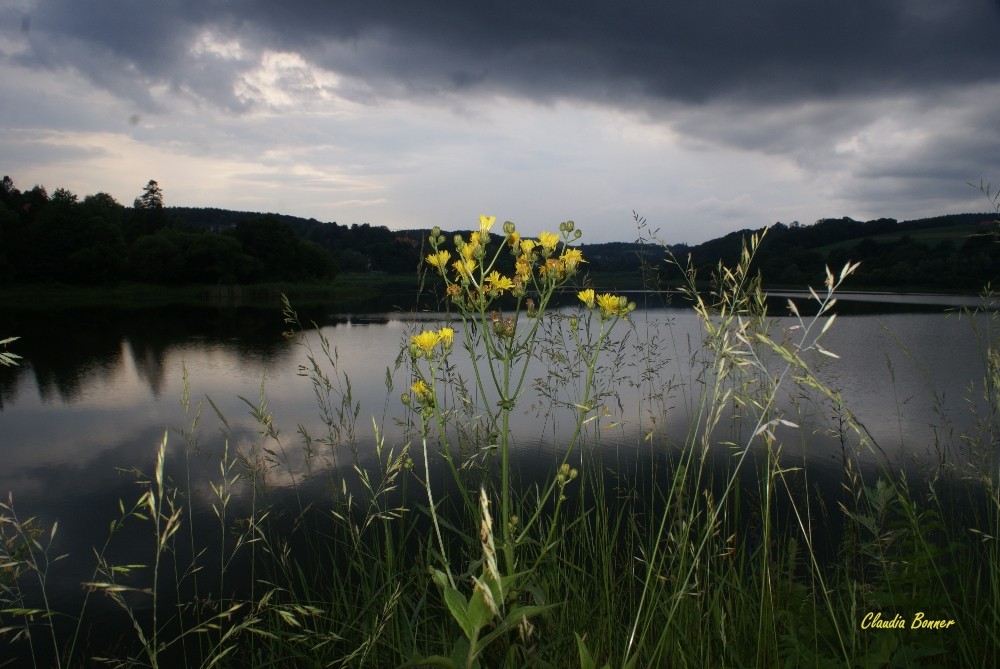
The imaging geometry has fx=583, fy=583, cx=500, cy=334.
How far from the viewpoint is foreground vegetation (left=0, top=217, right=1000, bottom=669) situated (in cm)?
146

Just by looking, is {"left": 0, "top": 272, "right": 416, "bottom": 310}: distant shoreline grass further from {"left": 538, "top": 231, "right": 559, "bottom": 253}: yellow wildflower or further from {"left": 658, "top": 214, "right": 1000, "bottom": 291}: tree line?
{"left": 538, "top": 231, "right": 559, "bottom": 253}: yellow wildflower

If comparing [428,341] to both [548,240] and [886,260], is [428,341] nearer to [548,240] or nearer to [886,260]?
[548,240]

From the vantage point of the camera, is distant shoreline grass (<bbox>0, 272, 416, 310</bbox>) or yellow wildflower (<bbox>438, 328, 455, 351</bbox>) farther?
distant shoreline grass (<bbox>0, 272, 416, 310</bbox>)

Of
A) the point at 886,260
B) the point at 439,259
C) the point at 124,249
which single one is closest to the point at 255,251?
the point at 124,249

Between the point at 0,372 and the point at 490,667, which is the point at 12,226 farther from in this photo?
the point at 490,667

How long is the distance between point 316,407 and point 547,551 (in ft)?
22.6

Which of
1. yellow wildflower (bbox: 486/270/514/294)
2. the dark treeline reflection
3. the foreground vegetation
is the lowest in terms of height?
the dark treeline reflection

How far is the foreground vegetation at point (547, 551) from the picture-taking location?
1.46 meters

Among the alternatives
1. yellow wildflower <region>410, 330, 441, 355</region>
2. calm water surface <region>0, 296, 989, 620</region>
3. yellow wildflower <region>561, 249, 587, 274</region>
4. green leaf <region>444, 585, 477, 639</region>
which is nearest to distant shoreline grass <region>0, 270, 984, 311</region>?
calm water surface <region>0, 296, 989, 620</region>

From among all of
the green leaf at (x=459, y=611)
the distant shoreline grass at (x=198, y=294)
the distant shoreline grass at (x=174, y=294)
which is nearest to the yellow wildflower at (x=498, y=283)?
→ the green leaf at (x=459, y=611)

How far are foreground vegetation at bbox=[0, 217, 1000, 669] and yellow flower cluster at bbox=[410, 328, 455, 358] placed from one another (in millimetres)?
12

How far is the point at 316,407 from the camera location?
7.89 metres

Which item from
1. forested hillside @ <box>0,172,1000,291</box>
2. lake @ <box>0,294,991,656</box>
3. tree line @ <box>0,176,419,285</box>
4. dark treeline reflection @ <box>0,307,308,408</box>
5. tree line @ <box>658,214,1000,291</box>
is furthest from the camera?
tree line @ <box>0,176,419,285</box>

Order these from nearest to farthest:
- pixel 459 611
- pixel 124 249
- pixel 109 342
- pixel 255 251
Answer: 1. pixel 459 611
2. pixel 109 342
3. pixel 124 249
4. pixel 255 251
